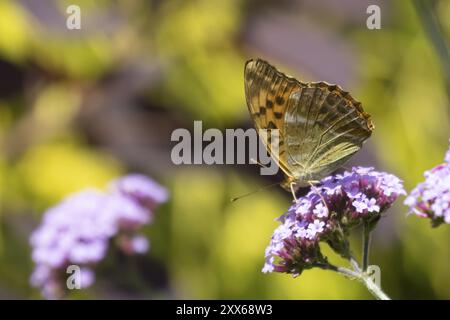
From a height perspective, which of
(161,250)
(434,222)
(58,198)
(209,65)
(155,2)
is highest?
(209,65)

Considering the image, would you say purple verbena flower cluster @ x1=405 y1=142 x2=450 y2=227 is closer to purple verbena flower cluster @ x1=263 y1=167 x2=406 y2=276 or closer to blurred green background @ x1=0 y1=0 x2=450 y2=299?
purple verbena flower cluster @ x1=263 y1=167 x2=406 y2=276

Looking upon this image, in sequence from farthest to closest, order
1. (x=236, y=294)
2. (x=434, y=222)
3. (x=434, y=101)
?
(x=434, y=101) < (x=236, y=294) < (x=434, y=222)

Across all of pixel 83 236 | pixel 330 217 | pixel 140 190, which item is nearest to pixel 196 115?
pixel 140 190

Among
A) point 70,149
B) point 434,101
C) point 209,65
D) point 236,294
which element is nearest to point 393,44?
Answer: point 434,101

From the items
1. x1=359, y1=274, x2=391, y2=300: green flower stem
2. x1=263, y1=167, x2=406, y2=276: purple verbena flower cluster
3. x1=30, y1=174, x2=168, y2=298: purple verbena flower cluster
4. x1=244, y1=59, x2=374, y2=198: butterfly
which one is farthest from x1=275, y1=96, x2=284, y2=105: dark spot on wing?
x1=30, y1=174, x2=168, y2=298: purple verbena flower cluster

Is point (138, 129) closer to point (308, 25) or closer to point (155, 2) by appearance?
point (155, 2)

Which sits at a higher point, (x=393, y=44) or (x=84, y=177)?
(x=393, y=44)

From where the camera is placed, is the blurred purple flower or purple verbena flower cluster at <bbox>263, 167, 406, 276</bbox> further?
the blurred purple flower
